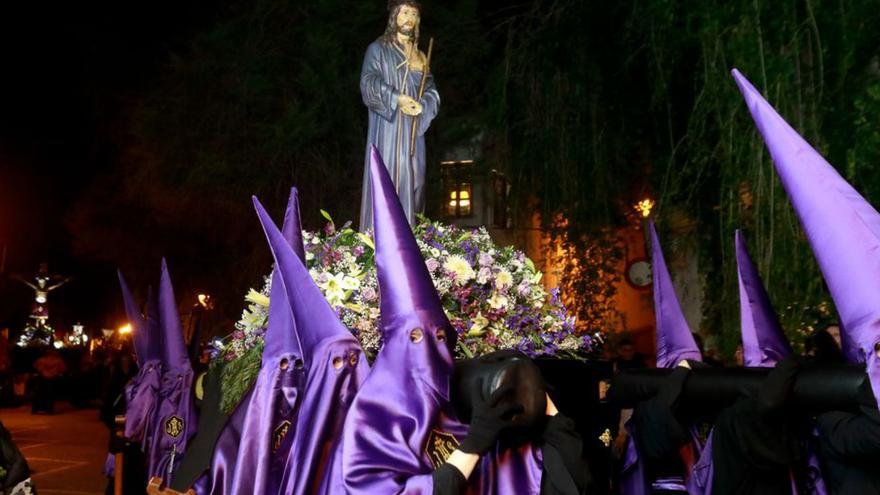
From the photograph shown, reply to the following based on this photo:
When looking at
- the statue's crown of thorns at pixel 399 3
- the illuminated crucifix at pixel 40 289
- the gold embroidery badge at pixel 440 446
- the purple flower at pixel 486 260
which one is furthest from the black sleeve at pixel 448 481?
the illuminated crucifix at pixel 40 289

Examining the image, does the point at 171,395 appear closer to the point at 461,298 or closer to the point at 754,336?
the point at 461,298

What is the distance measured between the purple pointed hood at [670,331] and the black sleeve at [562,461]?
182 cm

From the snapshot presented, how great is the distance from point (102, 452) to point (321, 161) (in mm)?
6541

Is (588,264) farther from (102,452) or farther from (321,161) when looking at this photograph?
(102,452)

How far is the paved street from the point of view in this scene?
1186 centimetres

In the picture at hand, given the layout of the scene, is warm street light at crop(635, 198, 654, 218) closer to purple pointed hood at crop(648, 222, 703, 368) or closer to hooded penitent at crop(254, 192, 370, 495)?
purple pointed hood at crop(648, 222, 703, 368)

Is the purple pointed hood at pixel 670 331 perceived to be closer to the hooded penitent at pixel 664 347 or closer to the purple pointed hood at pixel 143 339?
the hooded penitent at pixel 664 347

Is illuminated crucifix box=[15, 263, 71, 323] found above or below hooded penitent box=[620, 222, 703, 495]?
above

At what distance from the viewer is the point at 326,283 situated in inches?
167

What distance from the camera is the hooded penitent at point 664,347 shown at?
4234 millimetres

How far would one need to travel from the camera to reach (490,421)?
238 cm

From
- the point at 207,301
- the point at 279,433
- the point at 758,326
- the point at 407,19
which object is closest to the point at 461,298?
the point at 279,433

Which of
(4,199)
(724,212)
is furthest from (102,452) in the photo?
(4,199)

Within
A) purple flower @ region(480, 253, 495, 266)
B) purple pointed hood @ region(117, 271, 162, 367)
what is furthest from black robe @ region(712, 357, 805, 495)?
purple pointed hood @ region(117, 271, 162, 367)
